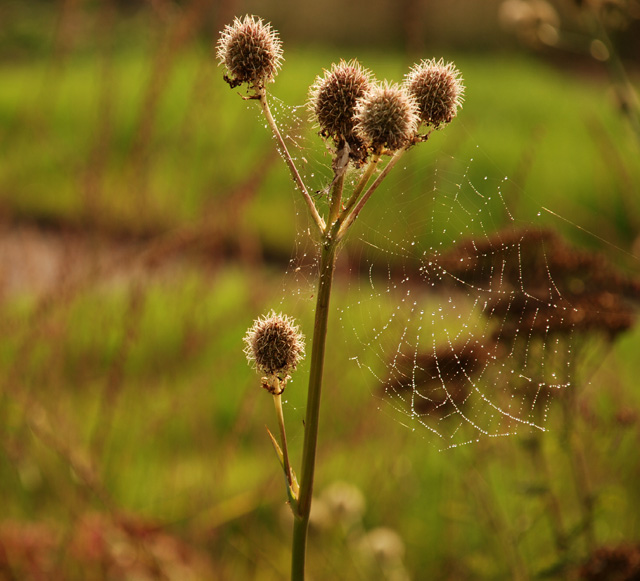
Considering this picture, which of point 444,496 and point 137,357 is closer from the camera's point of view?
point 444,496

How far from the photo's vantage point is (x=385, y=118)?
715mm

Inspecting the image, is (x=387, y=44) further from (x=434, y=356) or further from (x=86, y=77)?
(x=434, y=356)

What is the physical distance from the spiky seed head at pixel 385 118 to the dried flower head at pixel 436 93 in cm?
4

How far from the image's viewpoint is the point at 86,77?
23.2ft

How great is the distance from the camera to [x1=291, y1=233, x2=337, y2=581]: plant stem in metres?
0.70

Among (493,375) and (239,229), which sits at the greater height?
(239,229)

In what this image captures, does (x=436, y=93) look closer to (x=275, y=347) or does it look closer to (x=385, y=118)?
(x=385, y=118)

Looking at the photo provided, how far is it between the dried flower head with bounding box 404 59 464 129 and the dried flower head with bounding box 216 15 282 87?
14cm

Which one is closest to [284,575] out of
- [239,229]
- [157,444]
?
[239,229]

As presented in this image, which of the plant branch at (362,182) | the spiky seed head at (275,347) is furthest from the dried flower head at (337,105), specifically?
the spiky seed head at (275,347)

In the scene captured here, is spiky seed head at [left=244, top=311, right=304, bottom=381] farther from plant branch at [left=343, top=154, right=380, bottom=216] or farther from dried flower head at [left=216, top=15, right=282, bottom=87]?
dried flower head at [left=216, top=15, right=282, bottom=87]

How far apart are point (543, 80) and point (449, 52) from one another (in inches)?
34.2

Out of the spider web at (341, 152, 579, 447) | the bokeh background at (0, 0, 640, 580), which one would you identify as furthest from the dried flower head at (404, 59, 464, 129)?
the spider web at (341, 152, 579, 447)

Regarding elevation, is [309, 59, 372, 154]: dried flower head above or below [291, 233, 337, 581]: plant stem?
above
